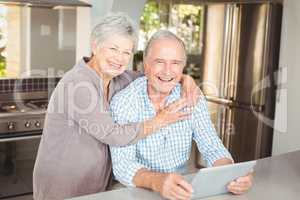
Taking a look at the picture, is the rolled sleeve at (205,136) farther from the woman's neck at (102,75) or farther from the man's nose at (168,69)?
the woman's neck at (102,75)

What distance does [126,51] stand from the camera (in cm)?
166

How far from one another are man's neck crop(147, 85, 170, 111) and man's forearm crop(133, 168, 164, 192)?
0.97ft

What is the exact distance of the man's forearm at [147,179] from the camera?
57.2 inches

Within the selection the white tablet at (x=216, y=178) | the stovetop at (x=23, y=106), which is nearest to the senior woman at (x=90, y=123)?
the white tablet at (x=216, y=178)

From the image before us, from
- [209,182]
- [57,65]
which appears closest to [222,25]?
[57,65]

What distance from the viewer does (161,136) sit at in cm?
169

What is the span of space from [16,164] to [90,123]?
192cm

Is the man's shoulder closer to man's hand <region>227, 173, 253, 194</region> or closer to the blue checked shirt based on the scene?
the blue checked shirt

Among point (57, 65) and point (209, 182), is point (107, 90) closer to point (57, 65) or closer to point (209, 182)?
point (209, 182)

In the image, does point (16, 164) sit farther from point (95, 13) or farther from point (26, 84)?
point (95, 13)

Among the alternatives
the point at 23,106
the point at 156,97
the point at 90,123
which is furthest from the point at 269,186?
the point at 23,106

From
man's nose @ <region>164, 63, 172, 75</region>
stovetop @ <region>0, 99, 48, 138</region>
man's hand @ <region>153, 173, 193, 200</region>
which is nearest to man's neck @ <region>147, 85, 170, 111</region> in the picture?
man's nose @ <region>164, 63, 172, 75</region>

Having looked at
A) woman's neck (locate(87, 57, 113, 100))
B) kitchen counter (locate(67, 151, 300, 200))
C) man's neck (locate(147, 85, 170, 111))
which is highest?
woman's neck (locate(87, 57, 113, 100))

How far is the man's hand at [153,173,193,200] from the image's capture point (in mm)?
1380
